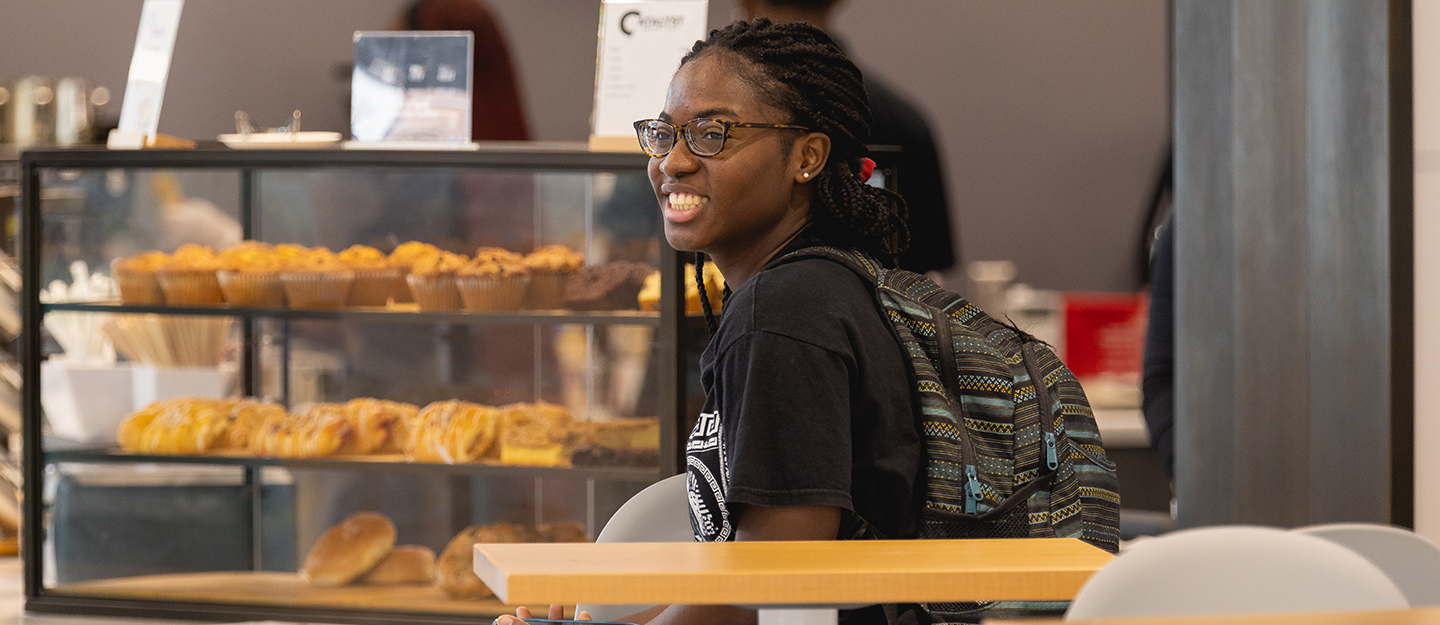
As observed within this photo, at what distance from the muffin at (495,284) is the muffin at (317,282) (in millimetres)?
343

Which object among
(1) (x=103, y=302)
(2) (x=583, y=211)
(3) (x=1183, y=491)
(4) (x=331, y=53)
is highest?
(4) (x=331, y=53)

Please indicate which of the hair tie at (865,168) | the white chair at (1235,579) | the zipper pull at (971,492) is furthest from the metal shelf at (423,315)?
the white chair at (1235,579)

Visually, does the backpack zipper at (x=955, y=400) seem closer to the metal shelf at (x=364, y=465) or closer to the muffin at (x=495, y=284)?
the metal shelf at (x=364, y=465)

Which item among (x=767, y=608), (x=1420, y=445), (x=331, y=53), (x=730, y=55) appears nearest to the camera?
(x=767, y=608)

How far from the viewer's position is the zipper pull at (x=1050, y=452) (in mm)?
1299

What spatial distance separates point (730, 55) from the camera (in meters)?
1.43

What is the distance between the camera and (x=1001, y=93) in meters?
5.18

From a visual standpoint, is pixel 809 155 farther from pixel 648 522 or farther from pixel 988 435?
pixel 648 522

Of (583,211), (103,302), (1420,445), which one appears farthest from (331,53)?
(1420,445)

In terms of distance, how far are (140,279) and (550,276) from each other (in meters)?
1.21

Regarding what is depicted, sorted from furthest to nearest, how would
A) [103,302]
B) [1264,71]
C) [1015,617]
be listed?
[103,302] < [1264,71] < [1015,617]

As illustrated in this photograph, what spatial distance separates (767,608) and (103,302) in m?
3.28

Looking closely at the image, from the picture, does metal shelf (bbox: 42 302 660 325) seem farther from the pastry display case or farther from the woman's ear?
the woman's ear

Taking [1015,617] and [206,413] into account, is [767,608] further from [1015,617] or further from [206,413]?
[206,413]
